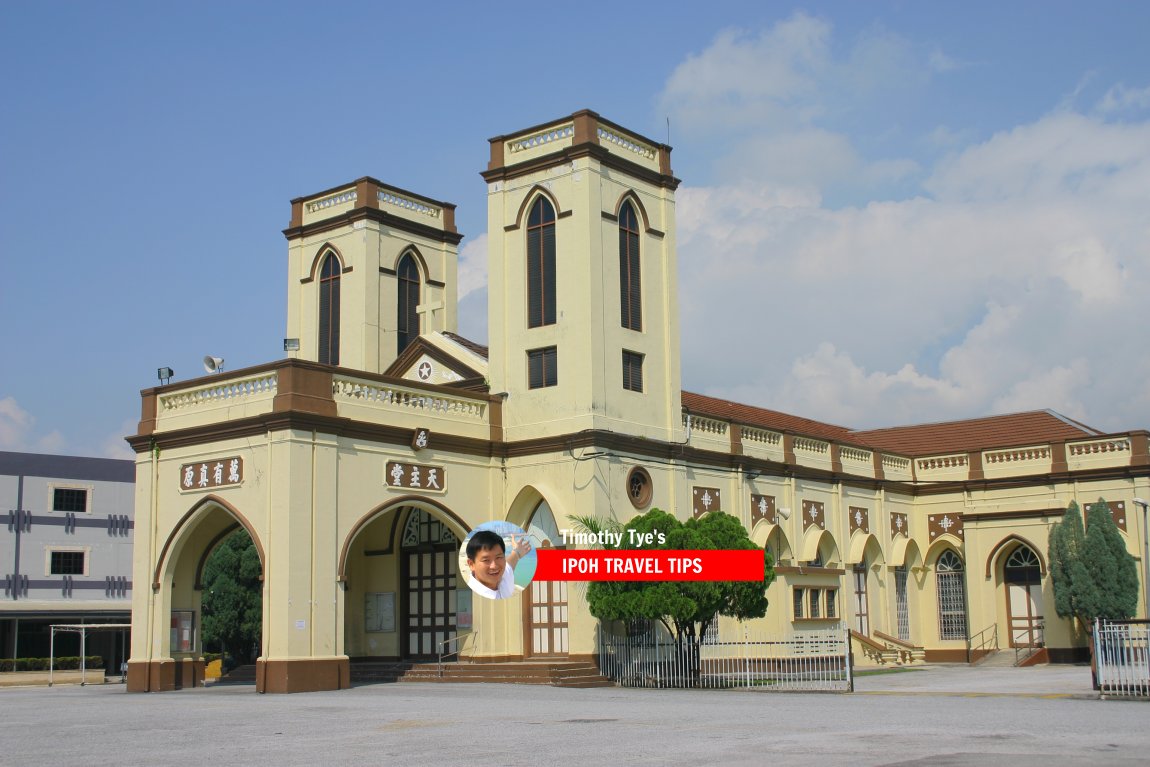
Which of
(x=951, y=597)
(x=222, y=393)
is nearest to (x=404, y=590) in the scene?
(x=222, y=393)

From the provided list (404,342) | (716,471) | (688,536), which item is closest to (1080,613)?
(716,471)

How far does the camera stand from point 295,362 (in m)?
24.6

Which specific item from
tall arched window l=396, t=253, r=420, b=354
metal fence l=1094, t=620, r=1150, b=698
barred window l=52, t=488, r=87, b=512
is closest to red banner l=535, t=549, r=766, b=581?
metal fence l=1094, t=620, r=1150, b=698

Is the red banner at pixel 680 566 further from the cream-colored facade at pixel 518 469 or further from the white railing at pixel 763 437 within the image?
the white railing at pixel 763 437

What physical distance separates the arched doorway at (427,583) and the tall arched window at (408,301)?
600 centimetres

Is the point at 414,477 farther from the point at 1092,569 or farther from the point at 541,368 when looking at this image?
the point at 1092,569

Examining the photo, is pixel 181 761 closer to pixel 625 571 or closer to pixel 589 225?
pixel 625 571

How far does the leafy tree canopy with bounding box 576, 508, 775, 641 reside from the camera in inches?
979

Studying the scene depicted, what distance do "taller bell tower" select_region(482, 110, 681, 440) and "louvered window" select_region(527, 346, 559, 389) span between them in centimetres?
3

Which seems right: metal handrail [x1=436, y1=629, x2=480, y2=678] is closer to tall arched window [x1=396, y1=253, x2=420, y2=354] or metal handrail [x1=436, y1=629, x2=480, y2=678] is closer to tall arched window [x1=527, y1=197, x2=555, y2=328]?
tall arched window [x1=527, y1=197, x2=555, y2=328]

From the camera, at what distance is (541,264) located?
95.9 feet

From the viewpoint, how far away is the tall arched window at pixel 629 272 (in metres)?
29.4

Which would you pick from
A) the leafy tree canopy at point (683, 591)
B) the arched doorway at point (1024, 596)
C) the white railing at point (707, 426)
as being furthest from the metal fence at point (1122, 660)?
the arched doorway at point (1024, 596)

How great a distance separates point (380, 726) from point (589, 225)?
49.4 ft
